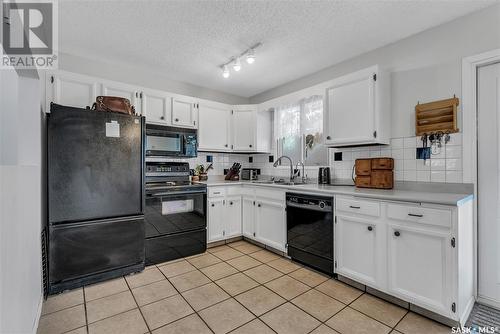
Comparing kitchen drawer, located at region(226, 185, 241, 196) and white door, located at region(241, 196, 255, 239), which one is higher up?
kitchen drawer, located at region(226, 185, 241, 196)

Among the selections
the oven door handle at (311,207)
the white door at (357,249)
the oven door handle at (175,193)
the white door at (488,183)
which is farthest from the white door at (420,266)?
the oven door handle at (175,193)

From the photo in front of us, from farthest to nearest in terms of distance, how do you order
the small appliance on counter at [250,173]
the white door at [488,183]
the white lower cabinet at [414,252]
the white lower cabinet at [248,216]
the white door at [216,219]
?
the small appliance on counter at [250,173]
the white lower cabinet at [248,216]
the white door at [216,219]
the white door at [488,183]
the white lower cabinet at [414,252]

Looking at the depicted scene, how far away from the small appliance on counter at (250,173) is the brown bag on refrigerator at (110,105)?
1966mm

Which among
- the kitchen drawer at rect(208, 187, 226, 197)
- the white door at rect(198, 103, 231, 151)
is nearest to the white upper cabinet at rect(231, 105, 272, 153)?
the white door at rect(198, 103, 231, 151)

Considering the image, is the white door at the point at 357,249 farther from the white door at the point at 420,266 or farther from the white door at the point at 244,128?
the white door at the point at 244,128

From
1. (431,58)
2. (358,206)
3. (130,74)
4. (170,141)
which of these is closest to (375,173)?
(358,206)

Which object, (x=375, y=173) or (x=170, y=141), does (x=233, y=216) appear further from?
(x=375, y=173)

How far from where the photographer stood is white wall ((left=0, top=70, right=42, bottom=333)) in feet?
3.56

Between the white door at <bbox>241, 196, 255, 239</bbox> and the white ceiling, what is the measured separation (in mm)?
1802

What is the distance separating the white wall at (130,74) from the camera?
2.75 meters

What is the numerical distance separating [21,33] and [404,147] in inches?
123

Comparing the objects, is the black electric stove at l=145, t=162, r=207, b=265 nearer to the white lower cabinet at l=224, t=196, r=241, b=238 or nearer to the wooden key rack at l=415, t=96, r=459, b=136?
the white lower cabinet at l=224, t=196, r=241, b=238

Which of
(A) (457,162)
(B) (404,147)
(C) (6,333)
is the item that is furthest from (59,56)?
(A) (457,162)

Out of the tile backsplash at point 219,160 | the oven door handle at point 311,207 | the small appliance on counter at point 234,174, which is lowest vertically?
the oven door handle at point 311,207
